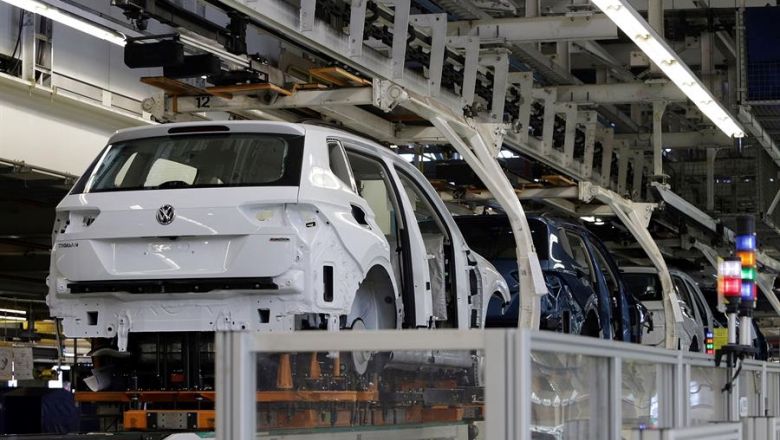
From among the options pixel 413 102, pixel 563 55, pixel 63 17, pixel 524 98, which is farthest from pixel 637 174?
pixel 63 17

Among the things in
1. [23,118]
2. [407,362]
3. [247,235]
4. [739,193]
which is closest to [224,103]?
[23,118]

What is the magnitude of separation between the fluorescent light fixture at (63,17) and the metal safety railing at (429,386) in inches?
175

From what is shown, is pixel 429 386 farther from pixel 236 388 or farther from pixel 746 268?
pixel 746 268

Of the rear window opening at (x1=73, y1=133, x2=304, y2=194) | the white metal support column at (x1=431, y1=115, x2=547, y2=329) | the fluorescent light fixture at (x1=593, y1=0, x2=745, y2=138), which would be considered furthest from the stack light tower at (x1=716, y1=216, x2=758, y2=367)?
the rear window opening at (x1=73, y1=133, x2=304, y2=194)

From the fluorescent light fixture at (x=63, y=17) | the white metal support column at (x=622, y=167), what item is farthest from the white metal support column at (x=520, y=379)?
the white metal support column at (x=622, y=167)

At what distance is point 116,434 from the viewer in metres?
6.57

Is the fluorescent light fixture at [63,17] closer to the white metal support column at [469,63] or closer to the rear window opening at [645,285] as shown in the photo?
the white metal support column at [469,63]

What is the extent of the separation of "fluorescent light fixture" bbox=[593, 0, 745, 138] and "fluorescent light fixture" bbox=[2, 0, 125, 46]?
3158 millimetres

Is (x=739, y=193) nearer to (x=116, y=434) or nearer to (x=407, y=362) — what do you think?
(x=116, y=434)

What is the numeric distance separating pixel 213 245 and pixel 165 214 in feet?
0.99

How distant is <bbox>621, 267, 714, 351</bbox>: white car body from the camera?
14.5 meters

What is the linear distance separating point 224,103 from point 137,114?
7.74ft

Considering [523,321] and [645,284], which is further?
[645,284]

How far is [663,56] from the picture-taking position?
992 centimetres
